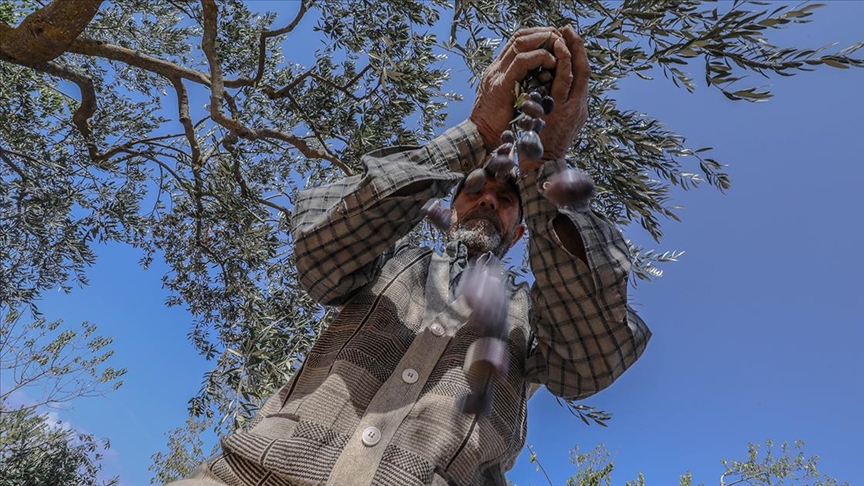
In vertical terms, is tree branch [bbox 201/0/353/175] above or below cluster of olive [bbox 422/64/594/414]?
above

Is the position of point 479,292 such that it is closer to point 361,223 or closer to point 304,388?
point 361,223

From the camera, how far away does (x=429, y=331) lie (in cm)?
171

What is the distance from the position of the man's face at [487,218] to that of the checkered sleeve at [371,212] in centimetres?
27

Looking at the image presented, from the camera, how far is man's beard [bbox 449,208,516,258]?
198 centimetres

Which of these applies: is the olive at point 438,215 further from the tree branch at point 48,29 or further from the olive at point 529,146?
the tree branch at point 48,29

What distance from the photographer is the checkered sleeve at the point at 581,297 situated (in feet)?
5.12

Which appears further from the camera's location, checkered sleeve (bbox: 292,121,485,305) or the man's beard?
the man's beard

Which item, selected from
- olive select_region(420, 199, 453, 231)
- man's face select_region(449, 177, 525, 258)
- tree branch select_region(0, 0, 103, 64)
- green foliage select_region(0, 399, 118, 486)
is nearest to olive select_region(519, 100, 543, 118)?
olive select_region(420, 199, 453, 231)

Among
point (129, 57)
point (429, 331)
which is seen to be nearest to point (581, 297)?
point (429, 331)

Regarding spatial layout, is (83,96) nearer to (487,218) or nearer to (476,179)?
(487,218)

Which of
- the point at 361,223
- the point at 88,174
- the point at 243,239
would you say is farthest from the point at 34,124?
the point at 361,223

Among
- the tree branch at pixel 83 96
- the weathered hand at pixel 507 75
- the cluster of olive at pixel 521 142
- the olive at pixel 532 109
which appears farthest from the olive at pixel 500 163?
the tree branch at pixel 83 96

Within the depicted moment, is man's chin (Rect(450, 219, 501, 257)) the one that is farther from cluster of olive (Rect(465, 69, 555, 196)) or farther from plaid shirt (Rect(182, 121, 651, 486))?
cluster of olive (Rect(465, 69, 555, 196))

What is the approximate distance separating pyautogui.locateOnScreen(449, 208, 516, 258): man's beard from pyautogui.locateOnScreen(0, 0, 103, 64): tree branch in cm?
273
